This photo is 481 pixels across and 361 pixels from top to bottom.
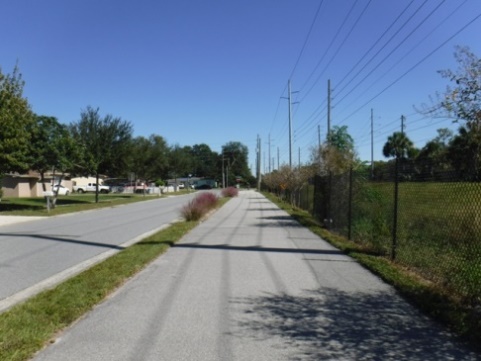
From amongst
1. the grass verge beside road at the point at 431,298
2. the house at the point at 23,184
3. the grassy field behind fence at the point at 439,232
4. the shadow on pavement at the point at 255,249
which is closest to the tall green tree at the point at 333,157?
the shadow on pavement at the point at 255,249

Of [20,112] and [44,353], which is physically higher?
[20,112]

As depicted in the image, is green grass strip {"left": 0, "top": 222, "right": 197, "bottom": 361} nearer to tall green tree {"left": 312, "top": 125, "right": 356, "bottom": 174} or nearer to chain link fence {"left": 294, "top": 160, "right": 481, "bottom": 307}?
chain link fence {"left": 294, "top": 160, "right": 481, "bottom": 307}

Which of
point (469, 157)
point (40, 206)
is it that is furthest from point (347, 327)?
point (40, 206)

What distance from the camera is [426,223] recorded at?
28.8 feet

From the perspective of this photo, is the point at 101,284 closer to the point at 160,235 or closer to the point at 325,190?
the point at 160,235

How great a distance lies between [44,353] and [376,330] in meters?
3.40

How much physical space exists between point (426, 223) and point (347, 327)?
3.79 m

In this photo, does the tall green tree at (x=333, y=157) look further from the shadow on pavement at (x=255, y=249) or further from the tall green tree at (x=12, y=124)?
the tall green tree at (x=12, y=124)

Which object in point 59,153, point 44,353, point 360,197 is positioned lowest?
point 44,353

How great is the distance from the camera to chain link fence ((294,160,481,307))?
6922mm

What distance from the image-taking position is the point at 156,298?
7.18m

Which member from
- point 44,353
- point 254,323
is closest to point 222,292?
point 254,323

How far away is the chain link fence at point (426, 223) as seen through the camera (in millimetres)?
6922

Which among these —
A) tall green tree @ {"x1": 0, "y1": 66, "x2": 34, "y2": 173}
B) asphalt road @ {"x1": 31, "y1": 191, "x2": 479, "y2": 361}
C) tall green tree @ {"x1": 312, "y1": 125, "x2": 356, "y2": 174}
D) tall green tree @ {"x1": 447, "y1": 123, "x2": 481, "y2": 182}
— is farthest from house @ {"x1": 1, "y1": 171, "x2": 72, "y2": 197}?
tall green tree @ {"x1": 447, "y1": 123, "x2": 481, "y2": 182}
